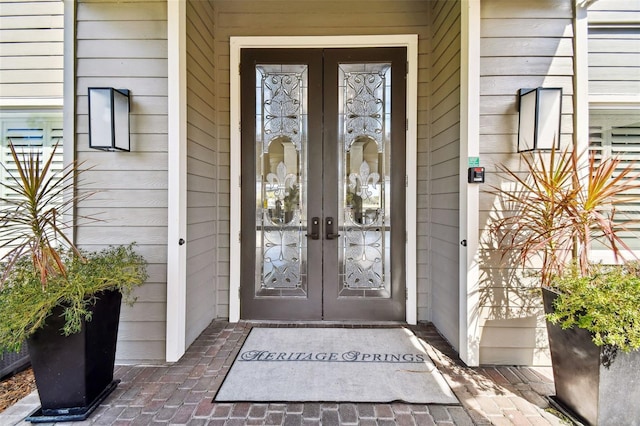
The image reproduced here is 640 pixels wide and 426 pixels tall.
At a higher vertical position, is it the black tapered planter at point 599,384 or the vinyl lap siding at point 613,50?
the vinyl lap siding at point 613,50

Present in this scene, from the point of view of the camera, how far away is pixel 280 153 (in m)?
3.08

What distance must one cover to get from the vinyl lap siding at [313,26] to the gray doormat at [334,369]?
78 cm

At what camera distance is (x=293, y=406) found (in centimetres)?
185

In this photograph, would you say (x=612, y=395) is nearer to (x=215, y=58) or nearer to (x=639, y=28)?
(x=639, y=28)

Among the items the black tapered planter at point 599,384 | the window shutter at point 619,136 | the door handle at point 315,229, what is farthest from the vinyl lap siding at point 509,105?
the door handle at point 315,229

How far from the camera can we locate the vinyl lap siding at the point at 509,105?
2.31 meters

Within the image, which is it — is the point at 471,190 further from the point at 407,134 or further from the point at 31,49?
the point at 31,49

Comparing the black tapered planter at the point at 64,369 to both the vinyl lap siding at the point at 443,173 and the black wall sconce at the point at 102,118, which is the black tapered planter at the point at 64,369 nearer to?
the black wall sconce at the point at 102,118

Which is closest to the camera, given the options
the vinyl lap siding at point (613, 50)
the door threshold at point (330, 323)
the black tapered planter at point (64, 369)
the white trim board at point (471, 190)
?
the black tapered planter at point (64, 369)

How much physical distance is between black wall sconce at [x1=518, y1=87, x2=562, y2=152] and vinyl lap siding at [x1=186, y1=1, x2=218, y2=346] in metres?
2.61

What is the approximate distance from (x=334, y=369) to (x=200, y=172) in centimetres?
197

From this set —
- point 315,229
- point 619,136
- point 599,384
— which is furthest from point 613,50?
point 315,229

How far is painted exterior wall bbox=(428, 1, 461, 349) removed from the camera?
252 centimetres

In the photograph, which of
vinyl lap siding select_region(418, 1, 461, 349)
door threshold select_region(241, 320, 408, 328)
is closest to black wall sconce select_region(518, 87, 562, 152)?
vinyl lap siding select_region(418, 1, 461, 349)
